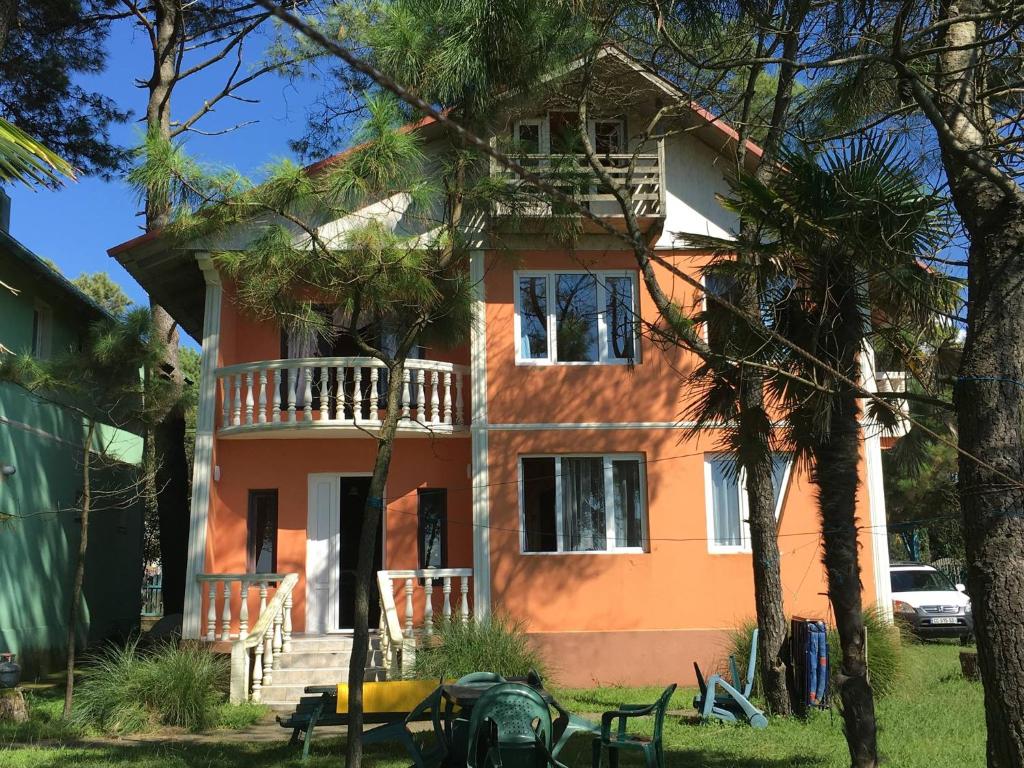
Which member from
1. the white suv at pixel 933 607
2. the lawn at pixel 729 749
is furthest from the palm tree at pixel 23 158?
the white suv at pixel 933 607

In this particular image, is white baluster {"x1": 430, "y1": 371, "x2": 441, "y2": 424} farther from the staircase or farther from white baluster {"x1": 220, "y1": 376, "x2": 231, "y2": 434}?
the staircase

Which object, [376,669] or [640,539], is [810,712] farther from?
[376,669]

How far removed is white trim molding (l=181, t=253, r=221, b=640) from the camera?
14.2 m

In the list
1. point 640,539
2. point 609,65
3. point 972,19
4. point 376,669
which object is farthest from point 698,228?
point 972,19

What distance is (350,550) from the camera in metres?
15.9

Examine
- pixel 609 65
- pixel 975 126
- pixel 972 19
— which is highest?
pixel 609 65

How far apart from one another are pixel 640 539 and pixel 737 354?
253 inches

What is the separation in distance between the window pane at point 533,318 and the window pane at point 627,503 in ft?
7.08

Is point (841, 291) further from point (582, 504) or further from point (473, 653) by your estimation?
point (582, 504)

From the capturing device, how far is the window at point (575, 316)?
50.8ft

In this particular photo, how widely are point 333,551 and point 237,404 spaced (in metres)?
2.78

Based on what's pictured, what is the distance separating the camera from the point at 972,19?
20.6 feet

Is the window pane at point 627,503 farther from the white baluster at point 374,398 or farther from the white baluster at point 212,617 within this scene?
the white baluster at point 212,617

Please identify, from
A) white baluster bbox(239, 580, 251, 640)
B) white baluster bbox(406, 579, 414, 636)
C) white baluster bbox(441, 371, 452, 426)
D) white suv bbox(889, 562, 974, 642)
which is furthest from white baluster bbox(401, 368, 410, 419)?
white suv bbox(889, 562, 974, 642)
